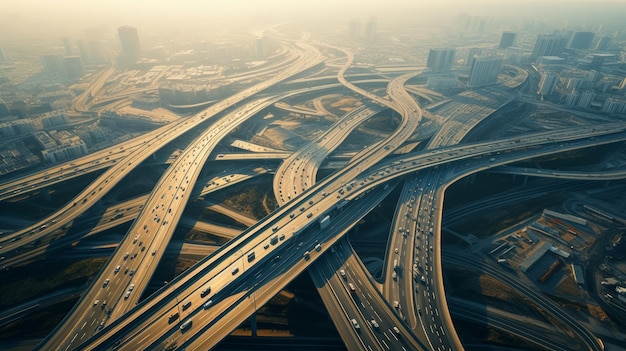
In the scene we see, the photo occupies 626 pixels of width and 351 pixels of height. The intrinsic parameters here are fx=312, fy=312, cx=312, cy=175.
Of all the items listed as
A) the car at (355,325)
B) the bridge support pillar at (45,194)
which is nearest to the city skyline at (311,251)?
the car at (355,325)

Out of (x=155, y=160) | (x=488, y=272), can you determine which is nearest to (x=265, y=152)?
(x=155, y=160)

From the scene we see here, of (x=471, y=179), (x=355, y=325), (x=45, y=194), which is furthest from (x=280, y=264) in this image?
(x=45, y=194)

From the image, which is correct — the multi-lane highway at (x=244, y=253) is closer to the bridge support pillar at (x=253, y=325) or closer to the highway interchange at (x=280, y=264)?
the highway interchange at (x=280, y=264)

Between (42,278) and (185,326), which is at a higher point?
(185,326)

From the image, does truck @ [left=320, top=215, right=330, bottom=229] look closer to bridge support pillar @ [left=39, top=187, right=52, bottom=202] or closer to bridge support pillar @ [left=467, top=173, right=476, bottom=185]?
bridge support pillar @ [left=467, top=173, right=476, bottom=185]

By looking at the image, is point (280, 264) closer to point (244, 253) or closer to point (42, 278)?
point (244, 253)

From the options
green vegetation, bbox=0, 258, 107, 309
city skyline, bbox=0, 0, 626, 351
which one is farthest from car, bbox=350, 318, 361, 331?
green vegetation, bbox=0, 258, 107, 309

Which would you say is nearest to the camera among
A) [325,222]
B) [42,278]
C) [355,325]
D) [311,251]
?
[355,325]

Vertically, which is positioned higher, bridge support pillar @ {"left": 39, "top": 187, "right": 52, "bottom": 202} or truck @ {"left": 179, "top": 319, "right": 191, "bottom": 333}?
truck @ {"left": 179, "top": 319, "right": 191, "bottom": 333}

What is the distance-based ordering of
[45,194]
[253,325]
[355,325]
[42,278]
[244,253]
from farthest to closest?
1. [45,194]
2. [42,278]
3. [244,253]
4. [253,325]
5. [355,325]
